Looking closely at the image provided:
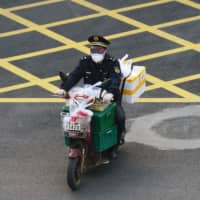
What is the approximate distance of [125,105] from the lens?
14938 mm

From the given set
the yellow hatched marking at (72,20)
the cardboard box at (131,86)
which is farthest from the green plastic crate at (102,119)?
the yellow hatched marking at (72,20)

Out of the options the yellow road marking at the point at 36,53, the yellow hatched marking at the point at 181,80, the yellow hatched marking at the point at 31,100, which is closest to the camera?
the yellow hatched marking at the point at 31,100

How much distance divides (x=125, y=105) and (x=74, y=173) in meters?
3.16

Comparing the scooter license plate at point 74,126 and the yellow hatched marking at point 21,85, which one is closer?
the scooter license plate at point 74,126

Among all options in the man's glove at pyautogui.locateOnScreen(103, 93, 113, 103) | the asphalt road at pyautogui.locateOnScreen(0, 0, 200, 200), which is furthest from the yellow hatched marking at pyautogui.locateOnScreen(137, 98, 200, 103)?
the man's glove at pyautogui.locateOnScreen(103, 93, 113, 103)

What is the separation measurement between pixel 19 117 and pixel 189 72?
349 centimetres

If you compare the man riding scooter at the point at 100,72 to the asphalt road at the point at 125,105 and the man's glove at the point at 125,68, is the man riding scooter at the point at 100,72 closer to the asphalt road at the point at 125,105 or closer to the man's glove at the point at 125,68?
the man's glove at the point at 125,68

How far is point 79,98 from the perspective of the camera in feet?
39.8

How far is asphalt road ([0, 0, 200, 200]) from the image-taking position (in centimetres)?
1228

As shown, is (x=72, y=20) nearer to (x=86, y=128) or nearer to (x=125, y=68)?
(x=125, y=68)

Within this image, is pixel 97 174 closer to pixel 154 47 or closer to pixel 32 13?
pixel 154 47

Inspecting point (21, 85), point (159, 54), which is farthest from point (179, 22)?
point (21, 85)

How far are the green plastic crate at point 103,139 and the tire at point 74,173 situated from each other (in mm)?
362

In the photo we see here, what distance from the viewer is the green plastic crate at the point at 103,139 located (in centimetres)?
1230
